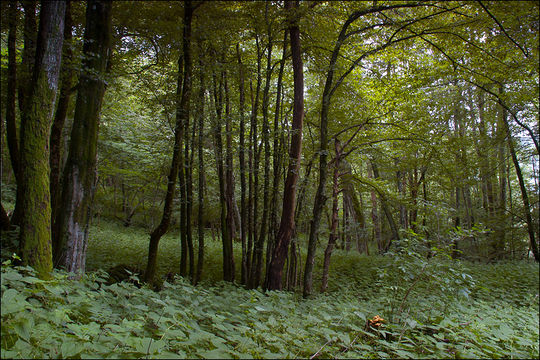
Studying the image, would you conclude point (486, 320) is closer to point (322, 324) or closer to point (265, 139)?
point (322, 324)

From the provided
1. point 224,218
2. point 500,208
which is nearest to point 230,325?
point 224,218

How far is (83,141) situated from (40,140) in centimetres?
41

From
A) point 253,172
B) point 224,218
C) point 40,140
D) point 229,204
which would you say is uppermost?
point 253,172

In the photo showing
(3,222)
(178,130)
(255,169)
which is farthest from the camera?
(255,169)

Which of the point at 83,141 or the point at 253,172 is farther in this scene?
the point at 253,172

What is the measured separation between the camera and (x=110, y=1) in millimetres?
3178

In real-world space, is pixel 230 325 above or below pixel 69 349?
below

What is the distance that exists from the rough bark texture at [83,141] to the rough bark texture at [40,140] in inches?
10.8

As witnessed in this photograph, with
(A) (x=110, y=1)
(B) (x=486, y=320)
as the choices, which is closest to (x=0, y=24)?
(A) (x=110, y=1)

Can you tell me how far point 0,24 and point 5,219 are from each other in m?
3.80

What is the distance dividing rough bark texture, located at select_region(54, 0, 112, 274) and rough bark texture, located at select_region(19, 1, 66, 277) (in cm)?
27

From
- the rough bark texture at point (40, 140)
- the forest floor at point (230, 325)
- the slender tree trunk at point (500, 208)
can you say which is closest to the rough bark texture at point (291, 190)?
the forest floor at point (230, 325)

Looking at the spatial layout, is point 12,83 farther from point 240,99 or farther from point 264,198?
point 264,198

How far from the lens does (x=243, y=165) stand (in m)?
7.38
